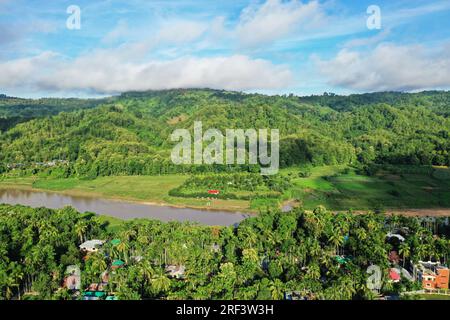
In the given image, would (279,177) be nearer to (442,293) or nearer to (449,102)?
(442,293)

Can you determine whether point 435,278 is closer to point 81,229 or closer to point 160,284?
A: point 160,284

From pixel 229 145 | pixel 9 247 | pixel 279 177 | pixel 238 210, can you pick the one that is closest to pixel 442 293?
pixel 238 210

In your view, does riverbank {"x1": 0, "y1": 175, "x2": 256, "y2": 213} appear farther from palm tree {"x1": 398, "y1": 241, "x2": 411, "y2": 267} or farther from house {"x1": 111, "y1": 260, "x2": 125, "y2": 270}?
house {"x1": 111, "y1": 260, "x2": 125, "y2": 270}

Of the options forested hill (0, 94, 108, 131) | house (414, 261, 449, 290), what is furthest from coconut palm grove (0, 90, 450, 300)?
forested hill (0, 94, 108, 131)

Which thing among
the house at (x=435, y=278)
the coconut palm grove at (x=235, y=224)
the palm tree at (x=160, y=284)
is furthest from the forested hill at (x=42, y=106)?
the house at (x=435, y=278)

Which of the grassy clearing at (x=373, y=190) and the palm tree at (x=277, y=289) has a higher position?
the grassy clearing at (x=373, y=190)

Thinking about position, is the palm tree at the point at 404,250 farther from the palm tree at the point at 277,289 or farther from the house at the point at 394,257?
the palm tree at the point at 277,289

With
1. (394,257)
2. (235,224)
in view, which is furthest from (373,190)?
(394,257)
